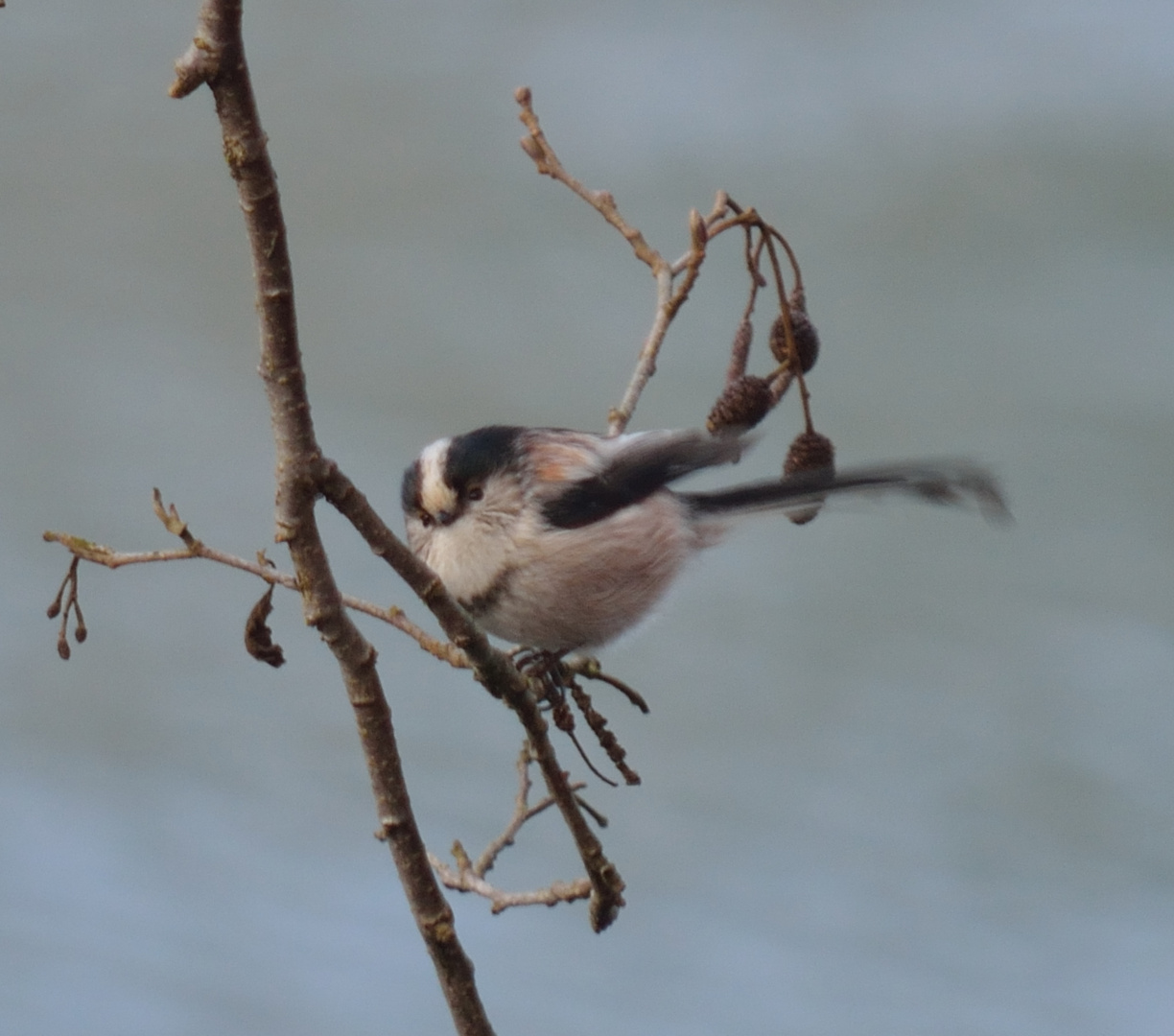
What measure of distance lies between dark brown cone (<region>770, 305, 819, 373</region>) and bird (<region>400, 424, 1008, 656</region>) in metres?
0.13

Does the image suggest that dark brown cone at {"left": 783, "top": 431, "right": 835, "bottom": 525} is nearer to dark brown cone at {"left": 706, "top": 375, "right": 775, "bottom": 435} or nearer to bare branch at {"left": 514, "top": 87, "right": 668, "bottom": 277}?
dark brown cone at {"left": 706, "top": 375, "right": 775, "bottom": 435}

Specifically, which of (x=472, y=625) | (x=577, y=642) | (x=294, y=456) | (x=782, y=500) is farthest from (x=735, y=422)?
(x=294, y=456)

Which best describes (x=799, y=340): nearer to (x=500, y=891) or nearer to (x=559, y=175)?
(x=559, y=175)

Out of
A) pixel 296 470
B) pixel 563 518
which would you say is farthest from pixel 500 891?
pixel 296 470

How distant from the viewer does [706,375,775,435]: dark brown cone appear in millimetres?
1290

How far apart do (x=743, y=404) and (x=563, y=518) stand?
0.29m

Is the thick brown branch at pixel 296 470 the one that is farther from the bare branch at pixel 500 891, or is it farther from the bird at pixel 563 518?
the bird at pixel 563 518

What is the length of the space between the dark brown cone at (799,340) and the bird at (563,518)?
0.13 meters

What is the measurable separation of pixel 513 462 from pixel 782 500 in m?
0.29

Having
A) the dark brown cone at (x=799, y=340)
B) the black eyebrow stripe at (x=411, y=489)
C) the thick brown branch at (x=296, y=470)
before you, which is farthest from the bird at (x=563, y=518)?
the thick brown branch at (x=296, y=470)

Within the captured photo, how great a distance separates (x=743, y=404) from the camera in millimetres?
1290

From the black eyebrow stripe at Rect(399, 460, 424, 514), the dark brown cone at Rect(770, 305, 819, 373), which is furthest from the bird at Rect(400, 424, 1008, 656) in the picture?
the dark brown cone at Rect(770, 305, 819, 373)

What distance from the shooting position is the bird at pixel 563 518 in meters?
1.48

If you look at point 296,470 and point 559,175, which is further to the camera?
point 559,175
